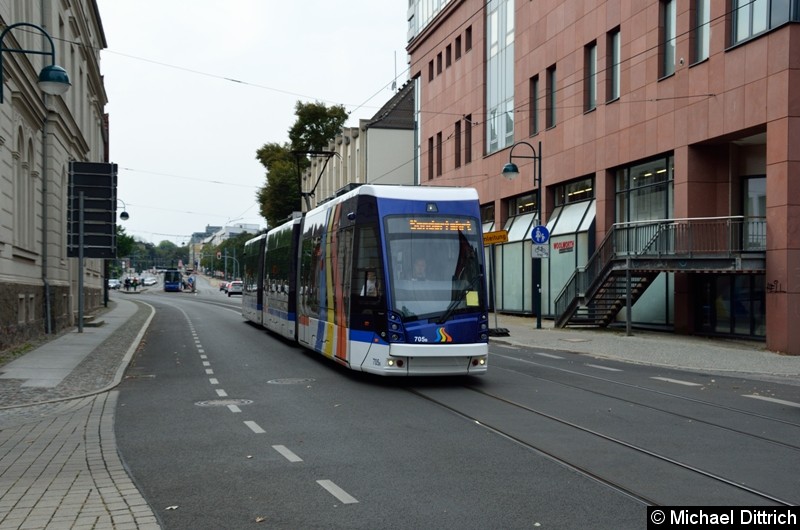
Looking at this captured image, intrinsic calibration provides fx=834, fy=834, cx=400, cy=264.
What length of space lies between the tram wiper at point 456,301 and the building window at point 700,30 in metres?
14.1

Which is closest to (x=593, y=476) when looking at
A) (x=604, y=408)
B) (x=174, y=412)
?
(x=604, y=408)

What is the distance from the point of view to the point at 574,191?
33.2 metres

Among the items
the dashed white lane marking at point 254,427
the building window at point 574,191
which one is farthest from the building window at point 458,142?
the dashed white lane marking at point 254,427

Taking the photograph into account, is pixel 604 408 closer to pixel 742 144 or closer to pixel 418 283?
pixel 418 283

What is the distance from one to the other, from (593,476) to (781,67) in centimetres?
1671

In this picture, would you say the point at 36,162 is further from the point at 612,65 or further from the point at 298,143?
the point at 298,143

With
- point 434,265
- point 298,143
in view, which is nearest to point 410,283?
point 434,265

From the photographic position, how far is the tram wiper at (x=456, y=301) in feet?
43.7

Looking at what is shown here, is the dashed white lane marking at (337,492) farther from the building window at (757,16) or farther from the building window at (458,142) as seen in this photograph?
the building window at (458,142)

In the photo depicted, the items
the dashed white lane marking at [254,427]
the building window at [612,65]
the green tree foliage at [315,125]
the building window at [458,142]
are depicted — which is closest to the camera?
the dashed white lane marking at [254,427]

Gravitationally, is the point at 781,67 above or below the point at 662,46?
below

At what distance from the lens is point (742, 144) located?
2434 cm

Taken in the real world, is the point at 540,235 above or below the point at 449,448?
above

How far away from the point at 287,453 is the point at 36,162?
747 inches
